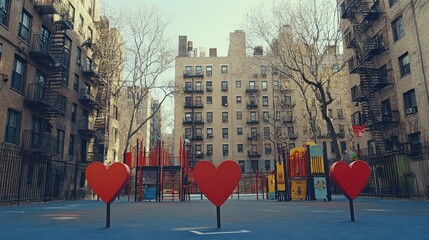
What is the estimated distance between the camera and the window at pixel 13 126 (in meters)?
20.0

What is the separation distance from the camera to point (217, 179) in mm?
5809

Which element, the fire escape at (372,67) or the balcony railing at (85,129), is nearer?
the fire escape at (372,67)

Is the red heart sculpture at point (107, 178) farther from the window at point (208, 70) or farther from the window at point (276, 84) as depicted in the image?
the window at point (276, 84)

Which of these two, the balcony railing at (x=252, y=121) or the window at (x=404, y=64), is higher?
the balcony railing at (x=252, y=121)

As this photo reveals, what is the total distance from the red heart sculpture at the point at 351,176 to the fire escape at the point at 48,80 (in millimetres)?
20674

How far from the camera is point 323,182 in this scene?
1962cm

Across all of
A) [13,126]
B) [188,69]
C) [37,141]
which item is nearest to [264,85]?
[188,69]

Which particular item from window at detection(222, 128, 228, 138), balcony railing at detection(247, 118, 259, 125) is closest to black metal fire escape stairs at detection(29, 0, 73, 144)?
window at detection(222, 128, 228, 138)

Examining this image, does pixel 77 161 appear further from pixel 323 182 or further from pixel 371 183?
pixel 371 183

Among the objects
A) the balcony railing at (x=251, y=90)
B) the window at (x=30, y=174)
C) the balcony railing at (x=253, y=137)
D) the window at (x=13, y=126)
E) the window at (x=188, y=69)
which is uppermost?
the window at (x=188, y=69)

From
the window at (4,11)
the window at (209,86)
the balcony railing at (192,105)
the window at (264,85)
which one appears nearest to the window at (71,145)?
the window at (4,11)

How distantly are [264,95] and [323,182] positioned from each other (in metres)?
43.5

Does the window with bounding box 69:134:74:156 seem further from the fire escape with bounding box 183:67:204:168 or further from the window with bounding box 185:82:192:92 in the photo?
the window with bounding box 185:82:192:92

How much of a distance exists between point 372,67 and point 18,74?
28.4m
